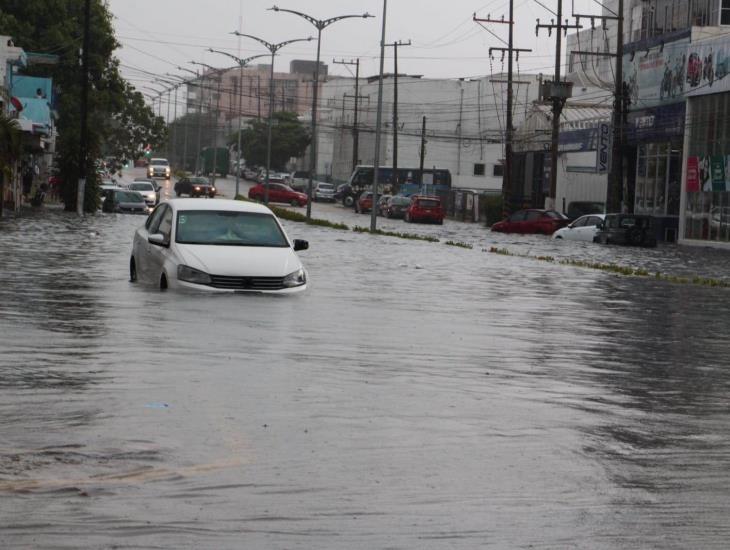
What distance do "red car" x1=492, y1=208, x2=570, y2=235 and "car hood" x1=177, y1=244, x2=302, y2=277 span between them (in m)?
48.0

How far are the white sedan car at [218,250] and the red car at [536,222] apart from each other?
153 ft

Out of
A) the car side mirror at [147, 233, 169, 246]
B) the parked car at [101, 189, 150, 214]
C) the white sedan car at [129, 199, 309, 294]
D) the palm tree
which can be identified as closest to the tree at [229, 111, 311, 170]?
the parked car at [101, 189, 150, 214]

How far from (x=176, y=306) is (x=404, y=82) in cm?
12256

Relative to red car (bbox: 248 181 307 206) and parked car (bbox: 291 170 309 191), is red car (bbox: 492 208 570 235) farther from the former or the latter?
parked car (bbox: 291 170 309 191)

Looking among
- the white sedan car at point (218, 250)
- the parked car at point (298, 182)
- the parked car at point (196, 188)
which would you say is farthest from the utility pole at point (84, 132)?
the parked car at point (298, 182)

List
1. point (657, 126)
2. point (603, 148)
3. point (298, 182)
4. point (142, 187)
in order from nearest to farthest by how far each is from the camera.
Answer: point (657, 126) → point (603, 148) → point (142, 187) → point (298, 182)

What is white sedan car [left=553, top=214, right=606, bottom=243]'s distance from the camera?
197ft

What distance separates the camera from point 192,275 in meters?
19.6

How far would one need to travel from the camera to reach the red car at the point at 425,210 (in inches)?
3221

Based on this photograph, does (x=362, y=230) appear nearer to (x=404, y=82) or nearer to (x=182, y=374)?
(x=182, y=374)

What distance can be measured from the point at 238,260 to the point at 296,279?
35.9 inches

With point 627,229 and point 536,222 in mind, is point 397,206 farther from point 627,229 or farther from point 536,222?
point 627,229

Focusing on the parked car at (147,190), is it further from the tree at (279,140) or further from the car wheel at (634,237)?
the tree at (279,140)

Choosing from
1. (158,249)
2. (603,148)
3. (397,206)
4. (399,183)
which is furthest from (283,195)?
(158,249)
